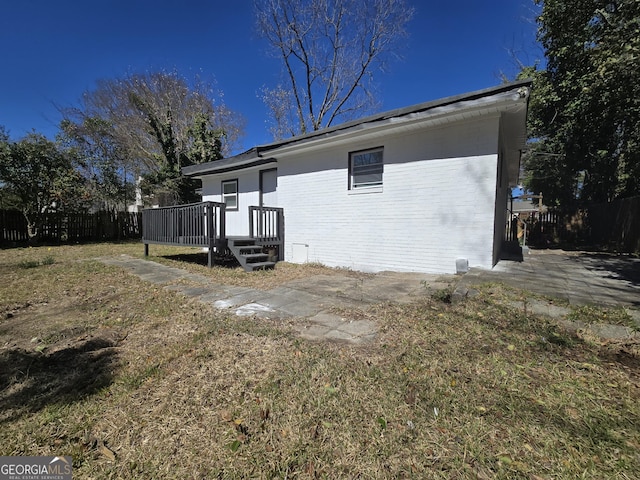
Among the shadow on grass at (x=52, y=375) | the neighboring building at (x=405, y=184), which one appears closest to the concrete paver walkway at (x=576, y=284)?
the neighboring building at (x=405, y=184)

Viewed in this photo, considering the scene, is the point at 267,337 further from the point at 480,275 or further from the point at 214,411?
the point at 480,275

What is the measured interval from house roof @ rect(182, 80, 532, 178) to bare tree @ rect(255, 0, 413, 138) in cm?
1069

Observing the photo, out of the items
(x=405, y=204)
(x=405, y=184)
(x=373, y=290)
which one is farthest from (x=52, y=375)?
(x=405, y=184)

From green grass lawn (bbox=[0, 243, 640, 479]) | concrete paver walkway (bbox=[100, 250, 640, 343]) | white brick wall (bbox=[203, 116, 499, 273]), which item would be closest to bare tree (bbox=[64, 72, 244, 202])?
white brick wall (bbox=[203, 116, 499, 273])

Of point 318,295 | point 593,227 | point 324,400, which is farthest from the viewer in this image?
point 593,227

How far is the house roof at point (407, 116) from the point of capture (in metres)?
4.62

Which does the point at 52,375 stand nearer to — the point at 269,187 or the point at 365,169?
the point at 365,169

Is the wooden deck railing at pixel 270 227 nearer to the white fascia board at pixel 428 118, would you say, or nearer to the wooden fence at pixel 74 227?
the white fascia board at pixel 428 118

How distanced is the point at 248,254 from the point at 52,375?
15.5 feet

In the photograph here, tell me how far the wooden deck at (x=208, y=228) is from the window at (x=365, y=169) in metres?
2.49

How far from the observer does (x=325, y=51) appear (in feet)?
52.5

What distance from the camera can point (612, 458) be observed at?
4.54 feet

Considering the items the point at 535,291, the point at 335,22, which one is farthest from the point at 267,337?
the point at 335,22

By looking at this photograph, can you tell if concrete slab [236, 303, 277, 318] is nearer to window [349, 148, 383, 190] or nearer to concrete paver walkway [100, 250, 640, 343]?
concrete paver walkway [100, 250, 640, 343]
